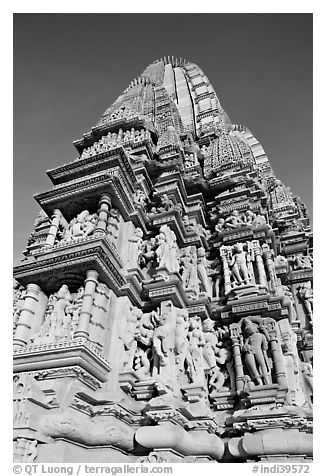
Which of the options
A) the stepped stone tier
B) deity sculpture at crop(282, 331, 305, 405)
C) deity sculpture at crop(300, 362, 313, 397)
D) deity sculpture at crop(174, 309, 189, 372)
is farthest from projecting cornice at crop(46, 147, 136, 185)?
deity sculpture at crop(300, 362, 313, 397)

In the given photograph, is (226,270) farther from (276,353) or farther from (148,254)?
(276,353)

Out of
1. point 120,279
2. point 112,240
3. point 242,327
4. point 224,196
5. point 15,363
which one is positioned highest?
point 224,196

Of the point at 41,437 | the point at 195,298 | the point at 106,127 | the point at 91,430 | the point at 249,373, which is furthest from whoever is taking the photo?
the point at 106,127

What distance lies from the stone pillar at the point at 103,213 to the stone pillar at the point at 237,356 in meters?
3.89

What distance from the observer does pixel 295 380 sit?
785cm

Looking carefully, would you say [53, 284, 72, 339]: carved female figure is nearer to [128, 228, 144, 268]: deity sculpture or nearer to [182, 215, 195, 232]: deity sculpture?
[128, 228, 144, 268]: deity sculpture

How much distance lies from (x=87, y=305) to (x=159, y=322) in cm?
183

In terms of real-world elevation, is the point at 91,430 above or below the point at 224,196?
below

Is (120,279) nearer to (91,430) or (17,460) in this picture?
(91,430)

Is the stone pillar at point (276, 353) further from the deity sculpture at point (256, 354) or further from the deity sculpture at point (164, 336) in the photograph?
the deity sculpture at point (164, 336)

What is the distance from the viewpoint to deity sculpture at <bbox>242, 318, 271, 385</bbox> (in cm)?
740

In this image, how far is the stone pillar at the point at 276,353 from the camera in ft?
23.8
